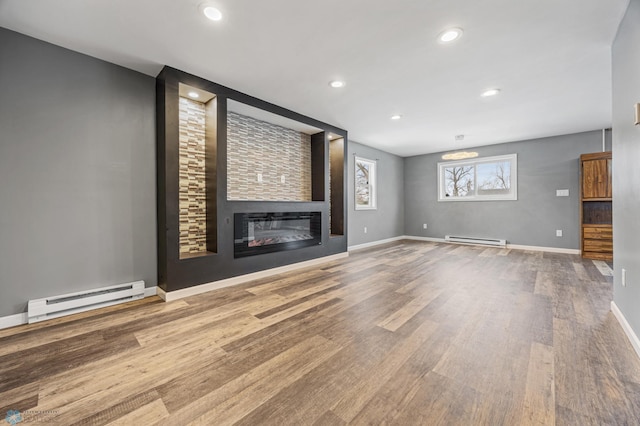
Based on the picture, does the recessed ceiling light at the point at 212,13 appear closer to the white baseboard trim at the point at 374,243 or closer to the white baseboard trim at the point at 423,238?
the white baseboard trim at the point at 374,243

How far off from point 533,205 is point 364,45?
222 inches

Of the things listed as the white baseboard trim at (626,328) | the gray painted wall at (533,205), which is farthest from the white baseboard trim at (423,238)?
the white baseboard trim at (626,328)

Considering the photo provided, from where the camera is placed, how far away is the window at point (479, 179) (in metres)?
6.03

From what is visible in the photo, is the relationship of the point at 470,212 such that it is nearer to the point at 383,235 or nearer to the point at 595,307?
the point at 383,235

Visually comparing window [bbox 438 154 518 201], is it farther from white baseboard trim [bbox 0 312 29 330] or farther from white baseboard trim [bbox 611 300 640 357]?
white baseboard trim [bbox 0 312 29 330]

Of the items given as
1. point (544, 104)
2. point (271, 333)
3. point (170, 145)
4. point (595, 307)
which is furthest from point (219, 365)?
point (544, 104)

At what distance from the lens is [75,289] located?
2.45 meters

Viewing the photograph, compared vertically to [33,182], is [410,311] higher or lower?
lower

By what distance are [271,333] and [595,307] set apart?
9.91ft

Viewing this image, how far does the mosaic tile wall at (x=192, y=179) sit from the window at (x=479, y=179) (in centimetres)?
604

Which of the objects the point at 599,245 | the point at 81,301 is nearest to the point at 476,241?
the point at 599,245

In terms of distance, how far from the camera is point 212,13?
1.97 meters

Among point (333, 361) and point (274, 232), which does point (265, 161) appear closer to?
point (274, 232)

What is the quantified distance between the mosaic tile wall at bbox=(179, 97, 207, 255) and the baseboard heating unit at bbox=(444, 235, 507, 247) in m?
6.05
